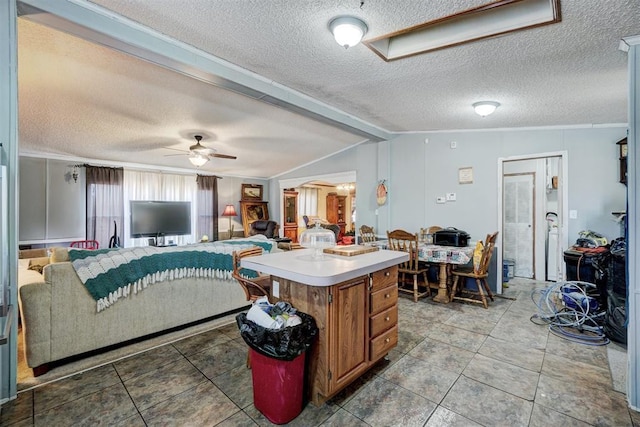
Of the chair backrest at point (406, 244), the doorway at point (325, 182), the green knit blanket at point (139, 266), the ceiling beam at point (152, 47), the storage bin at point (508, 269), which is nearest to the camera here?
the ceiling beam at point (152, 47)

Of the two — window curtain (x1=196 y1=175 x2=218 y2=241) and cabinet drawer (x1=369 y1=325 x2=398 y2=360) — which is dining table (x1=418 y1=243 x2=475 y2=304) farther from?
window curtain (x1=196 y1=175 x2=218 y2=241)

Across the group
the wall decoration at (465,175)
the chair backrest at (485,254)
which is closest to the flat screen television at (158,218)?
the wall decoration at (465,175)

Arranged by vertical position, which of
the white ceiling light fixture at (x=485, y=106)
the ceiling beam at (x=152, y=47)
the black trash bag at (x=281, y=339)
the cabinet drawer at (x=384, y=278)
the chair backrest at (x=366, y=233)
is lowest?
the black trash bag at (x=281, y=339)

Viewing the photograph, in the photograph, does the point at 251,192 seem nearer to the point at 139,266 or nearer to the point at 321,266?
the point at 139,266

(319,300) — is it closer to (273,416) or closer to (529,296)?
(273,416)

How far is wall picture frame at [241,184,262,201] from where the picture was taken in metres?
8.22

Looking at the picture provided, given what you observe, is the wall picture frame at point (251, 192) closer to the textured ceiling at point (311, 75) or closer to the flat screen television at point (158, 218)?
the flat screen television at point (158, 218)

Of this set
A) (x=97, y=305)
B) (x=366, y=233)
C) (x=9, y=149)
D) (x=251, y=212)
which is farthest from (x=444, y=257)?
(x=251, y=212)

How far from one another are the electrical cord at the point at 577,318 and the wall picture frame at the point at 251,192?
22.6 ft

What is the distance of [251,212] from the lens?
825cm

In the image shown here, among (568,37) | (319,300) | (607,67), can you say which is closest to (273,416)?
(319,300)

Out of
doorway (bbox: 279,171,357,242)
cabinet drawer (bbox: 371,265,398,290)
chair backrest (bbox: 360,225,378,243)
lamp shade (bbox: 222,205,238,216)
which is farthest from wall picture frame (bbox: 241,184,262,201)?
cabinet drawer (bbox: 371,265,398,290)

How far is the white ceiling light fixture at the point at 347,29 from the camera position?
6.39 feet

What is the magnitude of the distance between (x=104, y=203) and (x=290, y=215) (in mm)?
4471
